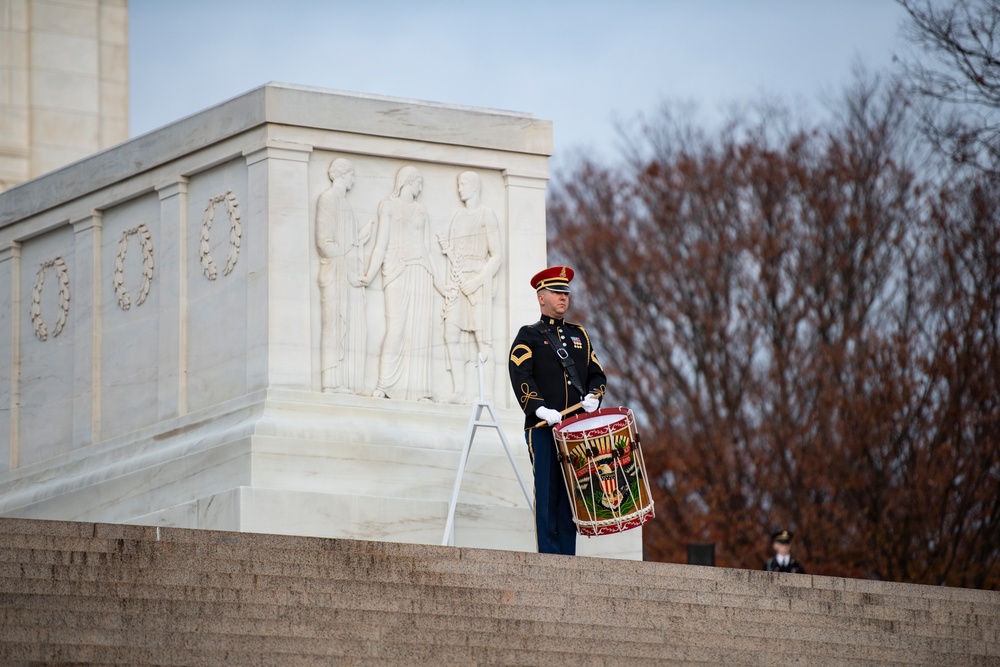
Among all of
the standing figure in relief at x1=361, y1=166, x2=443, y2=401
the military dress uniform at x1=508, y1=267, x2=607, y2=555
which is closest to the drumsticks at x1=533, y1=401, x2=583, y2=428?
the military dress uniform at x1=508, y1=267, x2=607, y2=555

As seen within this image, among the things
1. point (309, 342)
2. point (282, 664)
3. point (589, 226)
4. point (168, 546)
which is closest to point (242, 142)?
point (309, 342)

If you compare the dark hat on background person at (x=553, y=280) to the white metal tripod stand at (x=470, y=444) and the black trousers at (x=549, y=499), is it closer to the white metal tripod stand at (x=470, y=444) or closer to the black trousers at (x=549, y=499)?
the black trousers at (x=549, y=499)

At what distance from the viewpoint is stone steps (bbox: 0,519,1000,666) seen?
39.1 ft

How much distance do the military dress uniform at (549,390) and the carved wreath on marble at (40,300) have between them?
18.7ft

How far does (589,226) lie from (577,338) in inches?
900

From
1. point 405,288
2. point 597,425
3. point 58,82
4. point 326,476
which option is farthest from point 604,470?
point 58,82

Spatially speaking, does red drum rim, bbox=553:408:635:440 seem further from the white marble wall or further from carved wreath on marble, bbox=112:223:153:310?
carved wreath on marble, bbox=112:223:153:310

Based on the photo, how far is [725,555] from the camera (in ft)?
108

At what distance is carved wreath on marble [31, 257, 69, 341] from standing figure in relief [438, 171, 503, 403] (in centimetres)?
350

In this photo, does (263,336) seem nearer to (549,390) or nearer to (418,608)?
(549,390)

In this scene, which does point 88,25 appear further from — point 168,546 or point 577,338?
point 168,546

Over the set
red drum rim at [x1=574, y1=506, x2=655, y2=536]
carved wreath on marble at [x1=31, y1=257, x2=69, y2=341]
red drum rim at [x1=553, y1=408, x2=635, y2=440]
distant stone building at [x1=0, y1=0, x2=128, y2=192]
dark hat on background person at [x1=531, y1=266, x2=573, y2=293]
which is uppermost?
distant stone building at [x1=0, y1=0, x2=128, y2=192]

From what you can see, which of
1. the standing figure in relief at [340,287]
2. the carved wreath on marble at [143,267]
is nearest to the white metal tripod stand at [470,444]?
the standing figure in relief at [340,287]

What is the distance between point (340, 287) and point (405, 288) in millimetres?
526
